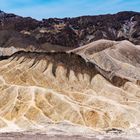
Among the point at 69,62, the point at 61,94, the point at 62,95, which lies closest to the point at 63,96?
the point at 62,95

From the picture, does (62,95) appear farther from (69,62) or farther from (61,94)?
(69,62)

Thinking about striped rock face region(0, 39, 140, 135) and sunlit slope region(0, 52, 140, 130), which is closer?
striped rock face region(0, 39, 140, 135)

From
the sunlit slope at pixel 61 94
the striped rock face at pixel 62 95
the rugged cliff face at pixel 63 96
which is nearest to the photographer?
the rugged cliff face at pixel 63 96

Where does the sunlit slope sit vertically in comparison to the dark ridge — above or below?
below

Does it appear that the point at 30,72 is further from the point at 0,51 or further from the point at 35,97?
the point at 0,51

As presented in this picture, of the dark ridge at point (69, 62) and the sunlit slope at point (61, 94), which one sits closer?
the sunlit slope at point (61, 94)

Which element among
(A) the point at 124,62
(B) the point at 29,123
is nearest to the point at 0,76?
(B) the point at 29,123

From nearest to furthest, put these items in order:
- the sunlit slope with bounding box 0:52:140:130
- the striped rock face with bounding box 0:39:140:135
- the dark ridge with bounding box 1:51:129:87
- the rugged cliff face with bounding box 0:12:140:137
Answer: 1. the rugged cliff face with bounding box 0:12:140:137
2. the striped rock face with bounding box 0:39:140:135
3. the sunlit slope with bounding box 0:52:140:130
4. the dark ridge with bounding box 1:51:129:87

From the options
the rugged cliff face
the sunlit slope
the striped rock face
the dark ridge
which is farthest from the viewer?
the dark ridge
